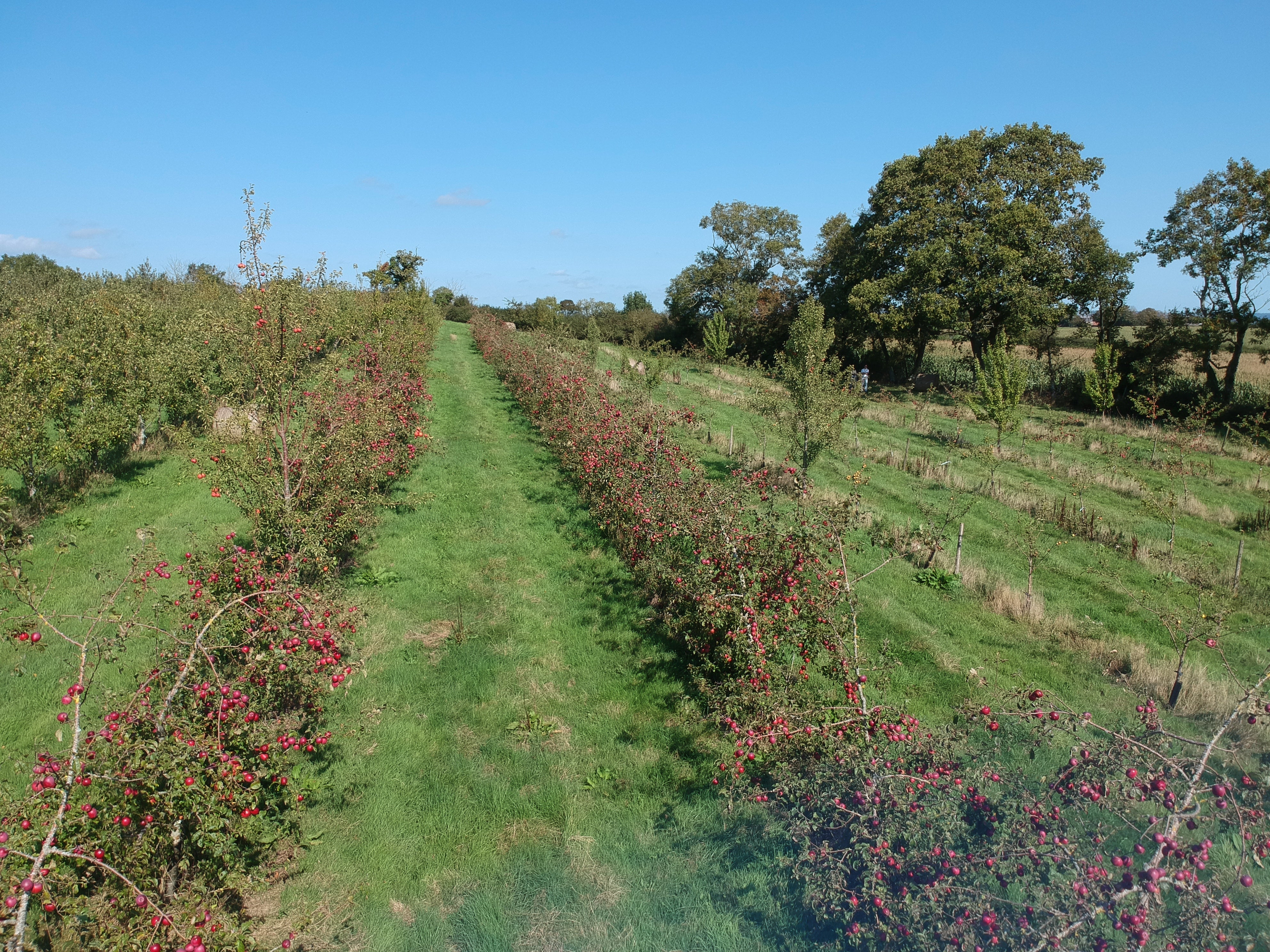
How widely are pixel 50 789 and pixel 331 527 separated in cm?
518

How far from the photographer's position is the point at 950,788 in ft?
13.7

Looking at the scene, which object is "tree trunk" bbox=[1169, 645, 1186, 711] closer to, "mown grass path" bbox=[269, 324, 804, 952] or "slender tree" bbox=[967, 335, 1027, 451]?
"mown grass path" bbox=[269, 324, 804, 952]

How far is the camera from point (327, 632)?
520 cm

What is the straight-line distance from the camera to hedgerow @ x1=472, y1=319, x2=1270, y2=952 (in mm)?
3482

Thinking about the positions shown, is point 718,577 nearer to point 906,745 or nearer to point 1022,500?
point 906,745

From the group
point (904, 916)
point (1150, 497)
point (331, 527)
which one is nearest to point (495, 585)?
point (331, 527)

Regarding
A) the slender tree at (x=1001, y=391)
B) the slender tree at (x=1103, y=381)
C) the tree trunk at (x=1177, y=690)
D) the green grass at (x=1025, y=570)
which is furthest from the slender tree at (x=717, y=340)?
the tree trunk at (x=1177, y=690)

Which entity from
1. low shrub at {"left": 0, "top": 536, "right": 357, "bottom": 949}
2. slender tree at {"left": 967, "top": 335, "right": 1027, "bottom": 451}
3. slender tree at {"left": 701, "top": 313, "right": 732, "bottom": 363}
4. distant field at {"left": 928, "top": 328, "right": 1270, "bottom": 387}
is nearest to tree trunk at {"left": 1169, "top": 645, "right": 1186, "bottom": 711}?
low shrub at {"left": 0, "top": 536, "right": 357, "bottom": 949}

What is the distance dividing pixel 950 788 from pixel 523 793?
337 cm

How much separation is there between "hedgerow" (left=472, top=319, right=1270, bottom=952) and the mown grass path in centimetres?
50

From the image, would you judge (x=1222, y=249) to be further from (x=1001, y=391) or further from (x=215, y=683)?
(x=215, y=683)

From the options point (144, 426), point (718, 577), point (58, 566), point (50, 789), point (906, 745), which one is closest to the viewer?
point (50, 789)

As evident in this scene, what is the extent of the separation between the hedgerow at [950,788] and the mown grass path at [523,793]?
0.50 m

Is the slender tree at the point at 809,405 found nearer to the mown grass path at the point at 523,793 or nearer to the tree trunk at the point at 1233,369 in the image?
the mown grass path at the point at 523,793
